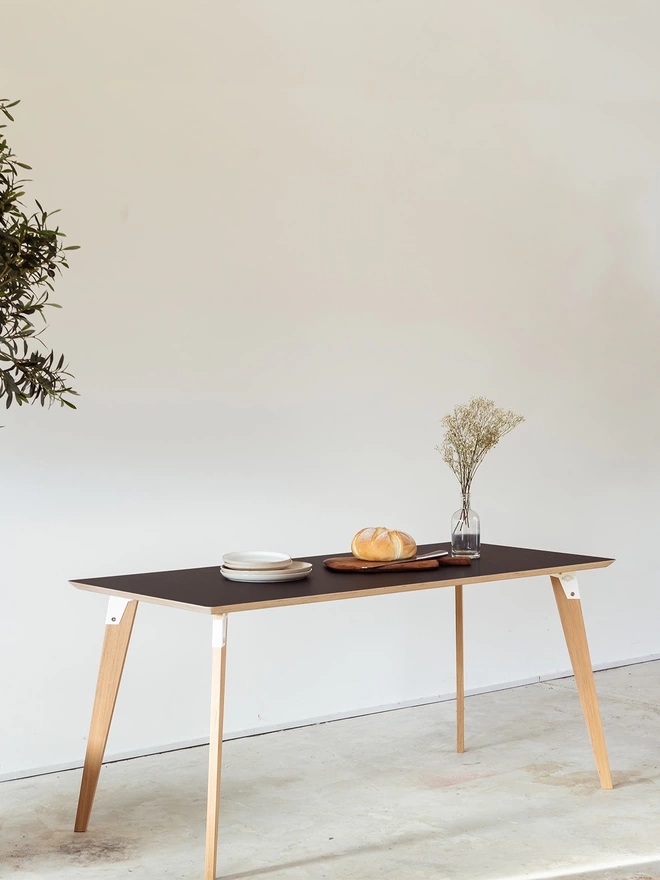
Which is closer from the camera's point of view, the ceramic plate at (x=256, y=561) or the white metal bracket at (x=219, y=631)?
the white metal bracket at (x=219, y=631)

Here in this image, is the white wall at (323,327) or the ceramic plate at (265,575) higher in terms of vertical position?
the white wall at (323,327)

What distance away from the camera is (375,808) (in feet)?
9.88

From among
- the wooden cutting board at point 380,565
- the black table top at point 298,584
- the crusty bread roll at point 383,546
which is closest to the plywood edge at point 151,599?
the black table top at point 298,584

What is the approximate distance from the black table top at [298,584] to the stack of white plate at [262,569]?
0.08 feet

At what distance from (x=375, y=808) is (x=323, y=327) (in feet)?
6.29

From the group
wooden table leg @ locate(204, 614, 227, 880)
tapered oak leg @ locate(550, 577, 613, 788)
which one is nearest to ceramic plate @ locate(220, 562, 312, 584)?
wooden table leg @ locate(204, 614, 227, 880)

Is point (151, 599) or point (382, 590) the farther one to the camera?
point (382, 590)

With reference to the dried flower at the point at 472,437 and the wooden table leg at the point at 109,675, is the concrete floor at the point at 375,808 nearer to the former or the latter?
the wooden table leg at the point at 109,675

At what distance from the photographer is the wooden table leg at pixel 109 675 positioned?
271 cm

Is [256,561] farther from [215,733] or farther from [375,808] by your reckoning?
[375,808]

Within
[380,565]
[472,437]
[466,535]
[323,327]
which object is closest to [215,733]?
[380,565]

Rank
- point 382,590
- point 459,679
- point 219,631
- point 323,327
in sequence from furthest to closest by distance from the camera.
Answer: point 323,327 → point 459,679 → point 382,590 → point 219,631

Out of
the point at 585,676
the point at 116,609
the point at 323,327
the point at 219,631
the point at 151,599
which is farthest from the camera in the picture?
the point at 323,327

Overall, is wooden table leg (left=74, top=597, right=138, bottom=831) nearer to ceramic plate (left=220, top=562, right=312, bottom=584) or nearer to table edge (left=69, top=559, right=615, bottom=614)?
table edge (left=69, top=559, right=615, bottom=614)
